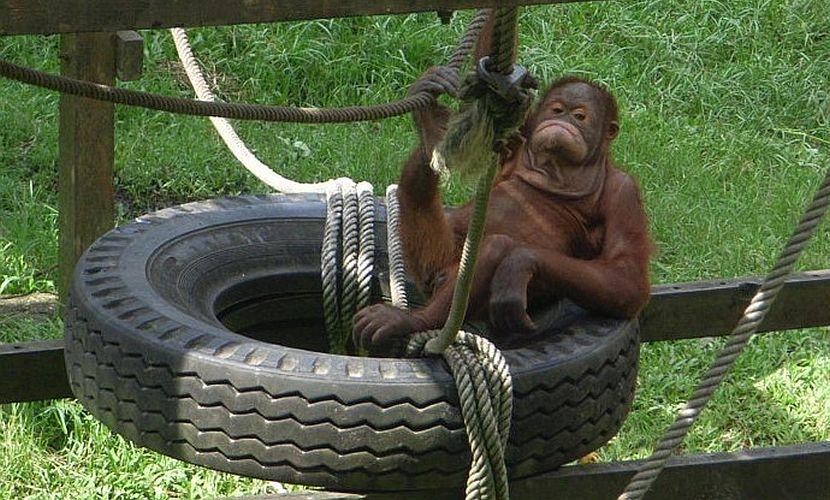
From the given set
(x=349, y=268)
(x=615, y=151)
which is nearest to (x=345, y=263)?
(x=349, y=268)

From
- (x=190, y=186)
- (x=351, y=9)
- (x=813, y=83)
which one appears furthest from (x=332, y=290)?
(x=813, y=83)

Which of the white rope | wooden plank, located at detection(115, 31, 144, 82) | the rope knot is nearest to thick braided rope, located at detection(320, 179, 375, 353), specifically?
the white rope

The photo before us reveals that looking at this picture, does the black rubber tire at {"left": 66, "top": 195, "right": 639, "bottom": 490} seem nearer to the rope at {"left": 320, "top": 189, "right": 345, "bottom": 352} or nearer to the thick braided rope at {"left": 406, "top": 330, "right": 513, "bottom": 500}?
the thick braided rope at {"left": 406, "top": 330, "right": 513, "bottom": 500}

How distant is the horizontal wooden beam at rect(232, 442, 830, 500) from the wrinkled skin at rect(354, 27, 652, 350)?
0.39 meters

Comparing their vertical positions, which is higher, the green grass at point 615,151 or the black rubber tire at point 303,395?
the black rubber tire at point 303,395

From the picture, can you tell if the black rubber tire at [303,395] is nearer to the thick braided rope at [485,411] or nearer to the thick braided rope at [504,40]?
the thick braided rope at [485,411]

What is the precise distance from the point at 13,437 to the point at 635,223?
1.91m

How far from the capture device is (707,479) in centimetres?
297

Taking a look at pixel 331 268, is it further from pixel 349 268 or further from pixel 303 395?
pixel 303 395

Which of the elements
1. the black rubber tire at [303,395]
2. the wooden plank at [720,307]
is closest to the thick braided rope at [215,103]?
the black rubber tire at [303,395]

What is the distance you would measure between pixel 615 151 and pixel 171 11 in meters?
4.42

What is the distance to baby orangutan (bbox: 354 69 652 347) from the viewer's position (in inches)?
122

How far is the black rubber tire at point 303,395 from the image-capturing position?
2.58 meters

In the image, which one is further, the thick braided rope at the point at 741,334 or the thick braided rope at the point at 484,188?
the thick braided rope at the point at 741,334
